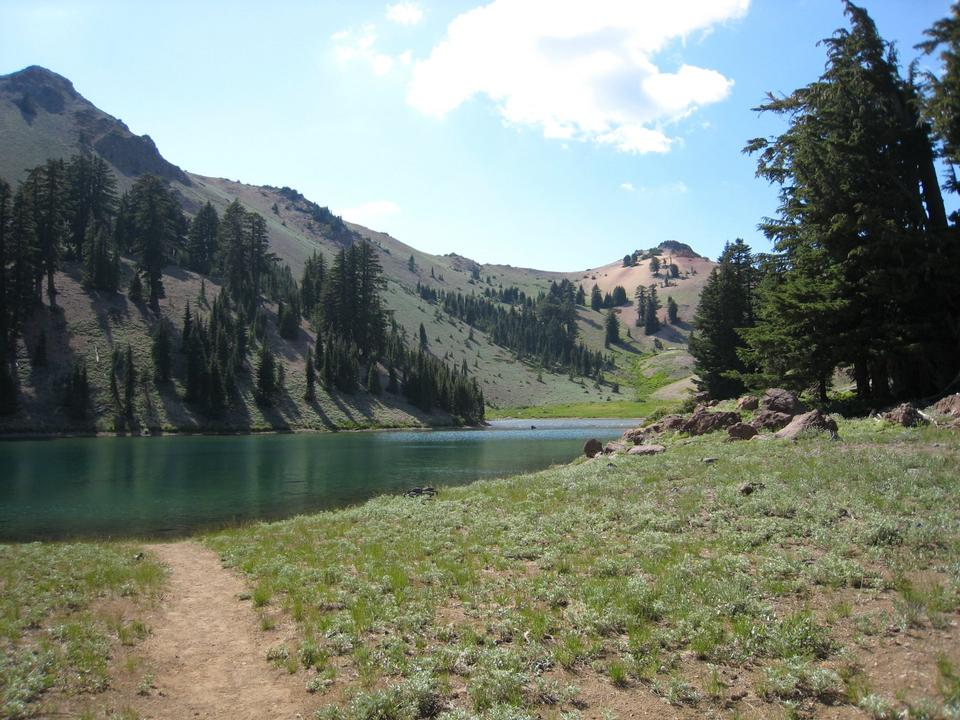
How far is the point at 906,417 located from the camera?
81.5 ft

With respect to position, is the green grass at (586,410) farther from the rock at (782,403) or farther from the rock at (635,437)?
the rock at (782,403)

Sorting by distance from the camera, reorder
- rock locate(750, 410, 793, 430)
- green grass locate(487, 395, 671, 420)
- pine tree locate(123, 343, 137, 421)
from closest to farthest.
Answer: rock locate(750, 410, 793, 430), pine tree locate(123, 343, 137, 421), green grass locate(487, 395, 671, 420)

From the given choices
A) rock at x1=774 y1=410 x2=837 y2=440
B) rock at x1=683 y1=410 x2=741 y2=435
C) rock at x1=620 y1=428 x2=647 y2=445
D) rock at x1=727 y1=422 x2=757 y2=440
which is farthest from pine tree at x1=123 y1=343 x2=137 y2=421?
rock at x1=774 y1=410 x2=837 y2=440

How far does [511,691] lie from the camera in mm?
8289

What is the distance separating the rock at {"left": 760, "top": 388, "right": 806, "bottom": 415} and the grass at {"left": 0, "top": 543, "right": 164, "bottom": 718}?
1158 inches

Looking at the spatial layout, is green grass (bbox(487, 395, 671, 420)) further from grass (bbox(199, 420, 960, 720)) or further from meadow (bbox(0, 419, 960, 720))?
meadow (bbox(0, 419, 960, 720))

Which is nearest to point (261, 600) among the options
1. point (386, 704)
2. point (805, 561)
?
point (386, 704)

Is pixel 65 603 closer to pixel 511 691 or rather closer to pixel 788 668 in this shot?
pixel 511 691

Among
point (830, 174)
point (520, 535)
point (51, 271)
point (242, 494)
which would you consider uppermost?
point (51, 271)

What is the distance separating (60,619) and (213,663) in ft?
13.9

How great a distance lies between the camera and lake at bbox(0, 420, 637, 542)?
29.3 m

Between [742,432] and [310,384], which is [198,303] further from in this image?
[742,432]

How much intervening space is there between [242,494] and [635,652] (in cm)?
3303

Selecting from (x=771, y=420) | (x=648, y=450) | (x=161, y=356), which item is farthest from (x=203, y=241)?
(x=771, y=420)
